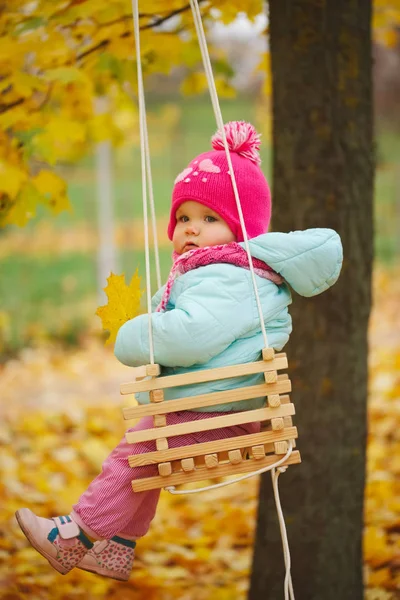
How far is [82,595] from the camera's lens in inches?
139

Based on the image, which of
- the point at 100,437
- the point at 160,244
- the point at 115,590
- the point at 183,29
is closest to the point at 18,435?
the point at 100,437

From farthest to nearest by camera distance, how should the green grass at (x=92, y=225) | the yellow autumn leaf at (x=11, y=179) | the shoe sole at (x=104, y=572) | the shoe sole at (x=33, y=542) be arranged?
1. the green grass at (x=92, y=225)
2. the yellow autumn leaf at (x=11, y=179)
3. the shoe sole at (x=104, y=572)
4. the shoe sole at (x=33, y=542)

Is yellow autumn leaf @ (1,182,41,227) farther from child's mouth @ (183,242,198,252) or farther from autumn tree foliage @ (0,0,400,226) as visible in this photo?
child's mouth @ (183,242,198,252)

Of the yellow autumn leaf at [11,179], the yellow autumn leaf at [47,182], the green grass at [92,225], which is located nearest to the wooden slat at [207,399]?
the yellow autumn leaf at [11,179]

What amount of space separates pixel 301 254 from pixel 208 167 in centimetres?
36

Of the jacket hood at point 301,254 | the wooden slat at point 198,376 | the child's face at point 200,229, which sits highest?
the child's face at point 200,229

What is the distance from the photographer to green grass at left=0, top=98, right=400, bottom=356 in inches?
341

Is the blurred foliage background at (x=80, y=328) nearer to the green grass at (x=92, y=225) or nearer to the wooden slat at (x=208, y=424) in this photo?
the green grass at (x=92, y=225)

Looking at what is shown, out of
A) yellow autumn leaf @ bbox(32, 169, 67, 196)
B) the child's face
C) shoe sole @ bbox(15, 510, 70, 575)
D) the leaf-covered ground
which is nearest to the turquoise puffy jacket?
the child's face

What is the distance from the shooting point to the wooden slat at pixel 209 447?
2.00 meters

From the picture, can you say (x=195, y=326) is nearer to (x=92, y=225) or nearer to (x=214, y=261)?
(x=214, y=261)

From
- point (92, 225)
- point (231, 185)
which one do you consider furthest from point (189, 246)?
point (92, 225)

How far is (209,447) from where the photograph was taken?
2021 millimetres

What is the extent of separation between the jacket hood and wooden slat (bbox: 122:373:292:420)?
313 millimetres
